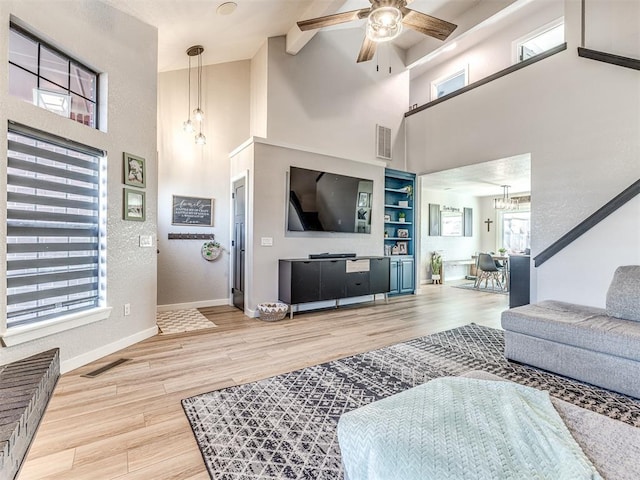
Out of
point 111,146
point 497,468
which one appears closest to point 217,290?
point 111,146

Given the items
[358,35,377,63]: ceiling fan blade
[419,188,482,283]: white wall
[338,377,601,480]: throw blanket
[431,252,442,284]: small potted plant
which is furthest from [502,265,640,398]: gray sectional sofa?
[431,252,442,284]: small potted plant

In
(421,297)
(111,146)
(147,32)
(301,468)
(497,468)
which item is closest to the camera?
(497,468)

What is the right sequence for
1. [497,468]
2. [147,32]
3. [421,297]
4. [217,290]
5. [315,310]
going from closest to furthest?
[497,468]
[147,32]
[315,310]
[217,290]
[421,297]

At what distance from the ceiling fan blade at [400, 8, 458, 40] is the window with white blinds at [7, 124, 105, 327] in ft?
10.9

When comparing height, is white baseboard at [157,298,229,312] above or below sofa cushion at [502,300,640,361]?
below

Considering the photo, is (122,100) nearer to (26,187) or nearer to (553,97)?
(26,187)

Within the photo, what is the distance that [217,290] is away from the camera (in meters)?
5.46

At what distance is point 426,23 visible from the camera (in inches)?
127

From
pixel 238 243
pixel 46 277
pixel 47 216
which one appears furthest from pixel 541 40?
pixel 46 277

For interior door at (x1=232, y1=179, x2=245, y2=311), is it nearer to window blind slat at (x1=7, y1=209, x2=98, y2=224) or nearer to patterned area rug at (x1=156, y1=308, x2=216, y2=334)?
patterned area rug at (x1=156, y1=308, x2=216, y2=334)

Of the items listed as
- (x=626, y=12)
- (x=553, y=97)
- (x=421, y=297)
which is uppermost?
(x=626, y=12)

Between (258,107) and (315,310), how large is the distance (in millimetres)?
3512

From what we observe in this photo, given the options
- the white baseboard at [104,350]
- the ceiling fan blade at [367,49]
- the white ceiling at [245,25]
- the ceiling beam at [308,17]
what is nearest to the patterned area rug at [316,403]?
the white baseboard at [104,350]

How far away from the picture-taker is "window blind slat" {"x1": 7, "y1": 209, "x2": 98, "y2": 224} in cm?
238
